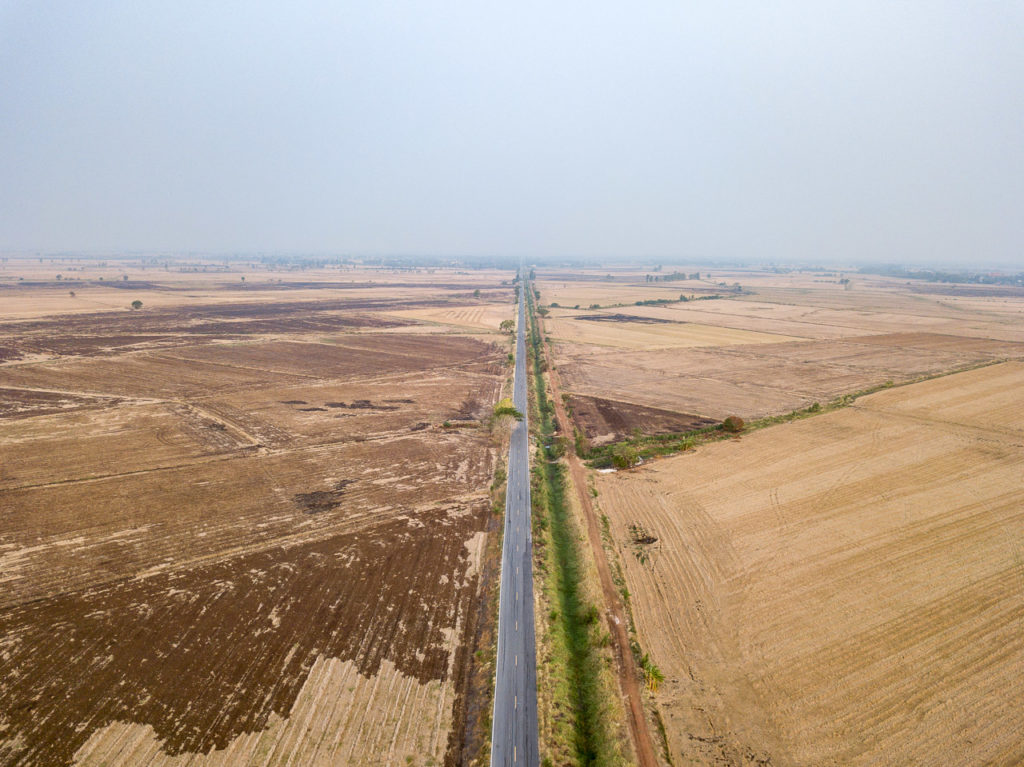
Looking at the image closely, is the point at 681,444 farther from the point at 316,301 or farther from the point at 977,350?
the point at 316,301

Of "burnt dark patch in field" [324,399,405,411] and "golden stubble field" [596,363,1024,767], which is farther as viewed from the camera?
"burnt dark patch in field" [324,399,405,411]

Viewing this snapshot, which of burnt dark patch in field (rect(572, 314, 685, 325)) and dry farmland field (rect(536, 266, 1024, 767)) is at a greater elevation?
A: dry farmland field (rect(536, 266, 1024, 767))

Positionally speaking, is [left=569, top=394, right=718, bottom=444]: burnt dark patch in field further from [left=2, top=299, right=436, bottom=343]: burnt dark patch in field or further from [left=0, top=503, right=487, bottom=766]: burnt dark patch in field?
[left=2, top=299, right=436, bottom=343]: burnt dark patch in field

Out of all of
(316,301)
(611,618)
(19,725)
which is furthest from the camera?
(316,301)

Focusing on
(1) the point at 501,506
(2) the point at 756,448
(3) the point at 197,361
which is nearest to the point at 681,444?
(2) the point at 756,448

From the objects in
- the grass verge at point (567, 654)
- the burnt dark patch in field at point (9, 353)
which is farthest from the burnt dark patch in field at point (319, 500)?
the burnt dark patch in field at point (9, 353)

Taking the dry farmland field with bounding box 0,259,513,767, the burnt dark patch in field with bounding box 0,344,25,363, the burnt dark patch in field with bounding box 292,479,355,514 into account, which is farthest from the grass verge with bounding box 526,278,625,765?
the burnt dark patch in field with bounding box 0,344,25,363

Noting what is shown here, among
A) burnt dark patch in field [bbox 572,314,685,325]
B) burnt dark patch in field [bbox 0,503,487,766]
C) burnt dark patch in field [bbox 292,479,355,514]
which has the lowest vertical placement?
burnt dark patch in field [bbox 572,314,685,325]
